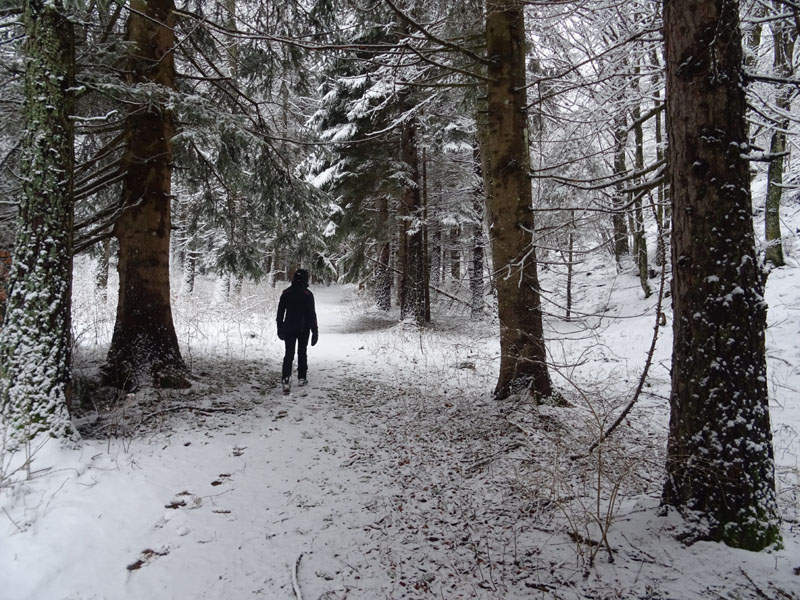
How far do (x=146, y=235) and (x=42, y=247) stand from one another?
97.1 inches

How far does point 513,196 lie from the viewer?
5496 mm

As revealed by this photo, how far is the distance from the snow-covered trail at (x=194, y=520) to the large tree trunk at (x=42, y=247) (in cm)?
55

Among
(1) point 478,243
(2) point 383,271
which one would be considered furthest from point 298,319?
(2) point 383,271

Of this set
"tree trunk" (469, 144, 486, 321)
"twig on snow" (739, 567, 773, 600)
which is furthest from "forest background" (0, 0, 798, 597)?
"tree trunk" (469, 144, 486, 321)

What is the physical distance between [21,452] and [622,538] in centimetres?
465

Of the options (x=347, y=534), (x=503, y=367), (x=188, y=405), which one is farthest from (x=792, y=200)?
(x=188, y=405)

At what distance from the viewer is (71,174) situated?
13.4 ft

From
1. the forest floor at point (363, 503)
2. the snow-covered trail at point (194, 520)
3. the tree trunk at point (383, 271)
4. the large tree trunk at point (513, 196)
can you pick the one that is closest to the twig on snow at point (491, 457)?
the forest floor at point (363, 503)

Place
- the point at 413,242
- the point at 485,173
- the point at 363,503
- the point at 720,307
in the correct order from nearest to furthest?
the point at 720,307
the point at 363,503
the point at 485,173
the point at 413,242

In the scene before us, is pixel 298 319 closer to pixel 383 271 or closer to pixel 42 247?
pixel 42 247

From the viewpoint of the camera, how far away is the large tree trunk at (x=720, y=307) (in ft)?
8.50

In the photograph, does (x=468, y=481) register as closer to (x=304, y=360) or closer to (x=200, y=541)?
(x=200, y=541)

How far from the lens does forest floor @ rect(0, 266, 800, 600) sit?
8.49ft

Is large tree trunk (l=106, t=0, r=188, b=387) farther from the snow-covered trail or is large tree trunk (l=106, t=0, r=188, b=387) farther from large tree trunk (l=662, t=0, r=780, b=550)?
large tree trunk (l=662, t=0, r=780, b=550)
